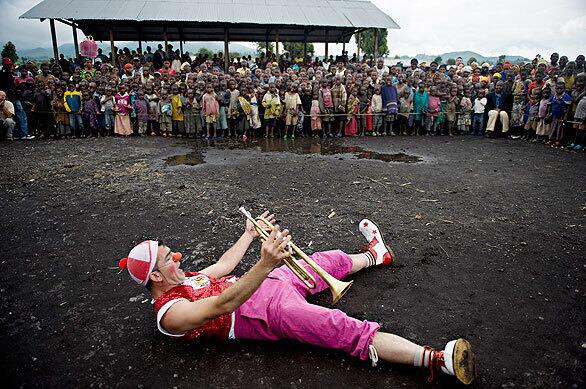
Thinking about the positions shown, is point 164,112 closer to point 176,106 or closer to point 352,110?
point 176,106

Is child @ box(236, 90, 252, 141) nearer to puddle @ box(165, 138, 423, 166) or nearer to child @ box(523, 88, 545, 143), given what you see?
puddle @ box(165, 138, 423, 166)

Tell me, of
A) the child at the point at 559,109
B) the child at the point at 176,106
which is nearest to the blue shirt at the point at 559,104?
the child at the point at 559,109

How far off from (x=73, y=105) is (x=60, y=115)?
1.49 feet

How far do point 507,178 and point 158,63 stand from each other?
48.1 feet

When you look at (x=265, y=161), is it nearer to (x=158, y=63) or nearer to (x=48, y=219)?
(x=48, y=219)

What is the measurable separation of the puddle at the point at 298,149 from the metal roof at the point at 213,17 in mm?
8546

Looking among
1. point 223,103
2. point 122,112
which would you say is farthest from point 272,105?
point 122,112

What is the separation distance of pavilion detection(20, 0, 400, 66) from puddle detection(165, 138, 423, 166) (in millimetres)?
8507

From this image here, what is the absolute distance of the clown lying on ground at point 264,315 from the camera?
2.17 metres

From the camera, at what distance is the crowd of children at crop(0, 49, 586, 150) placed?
1066cm

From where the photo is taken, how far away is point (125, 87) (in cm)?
1090

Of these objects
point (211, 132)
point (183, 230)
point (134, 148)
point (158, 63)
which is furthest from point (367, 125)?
point (158, 63)

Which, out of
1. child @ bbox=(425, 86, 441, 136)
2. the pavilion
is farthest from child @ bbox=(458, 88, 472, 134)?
the pavilion

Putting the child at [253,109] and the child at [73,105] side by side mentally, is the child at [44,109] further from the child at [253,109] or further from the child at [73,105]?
the child at [253,109]
